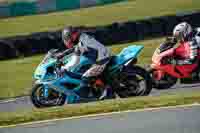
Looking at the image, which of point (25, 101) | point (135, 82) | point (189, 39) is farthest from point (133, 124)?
point (25, 101)

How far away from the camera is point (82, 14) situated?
1393 inches

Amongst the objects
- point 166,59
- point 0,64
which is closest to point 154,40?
point 0,64

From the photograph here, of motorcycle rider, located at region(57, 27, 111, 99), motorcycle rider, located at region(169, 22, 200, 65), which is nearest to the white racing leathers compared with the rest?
motorcycle rider, located at region(57, 27, 111, 99)

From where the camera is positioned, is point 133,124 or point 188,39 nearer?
point 133,124

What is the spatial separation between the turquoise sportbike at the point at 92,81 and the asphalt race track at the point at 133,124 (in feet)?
12.0

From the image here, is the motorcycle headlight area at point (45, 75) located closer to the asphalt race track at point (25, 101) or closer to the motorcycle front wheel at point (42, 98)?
the motorcycle front wheel at point (42, 98)

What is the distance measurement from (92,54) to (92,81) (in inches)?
25.7

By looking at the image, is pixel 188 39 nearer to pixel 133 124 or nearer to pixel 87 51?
pixel 87 51

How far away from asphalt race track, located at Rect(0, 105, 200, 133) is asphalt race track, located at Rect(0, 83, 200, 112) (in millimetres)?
3944

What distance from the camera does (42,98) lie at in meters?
12.5

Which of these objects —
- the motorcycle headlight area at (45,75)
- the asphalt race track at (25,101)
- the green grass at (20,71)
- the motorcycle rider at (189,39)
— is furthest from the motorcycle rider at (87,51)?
the green grass at (20,71)

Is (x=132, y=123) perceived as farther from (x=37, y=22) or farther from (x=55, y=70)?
(x=37, y=22)

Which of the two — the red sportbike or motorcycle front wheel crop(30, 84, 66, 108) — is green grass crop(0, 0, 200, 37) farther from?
motorcycle front wheel crop(30, 84, 66, 108)

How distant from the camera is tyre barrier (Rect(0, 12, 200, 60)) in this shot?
74.1 feet
